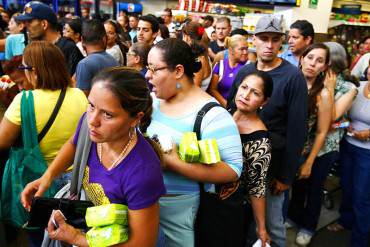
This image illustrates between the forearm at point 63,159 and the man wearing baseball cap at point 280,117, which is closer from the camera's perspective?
the forearm at point 63,159

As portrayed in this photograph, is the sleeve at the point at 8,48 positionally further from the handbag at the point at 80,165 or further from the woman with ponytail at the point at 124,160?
the woman with ponytail at the point at 124,160

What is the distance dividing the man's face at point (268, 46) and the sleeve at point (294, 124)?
223mm

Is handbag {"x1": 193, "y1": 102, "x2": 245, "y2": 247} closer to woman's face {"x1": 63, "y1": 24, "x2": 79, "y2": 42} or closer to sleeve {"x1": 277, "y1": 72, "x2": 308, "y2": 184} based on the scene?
sleeve {"x1": 277, "y1": 72, "x2": 308, "y2": 184}

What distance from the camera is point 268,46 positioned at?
2.12 metres

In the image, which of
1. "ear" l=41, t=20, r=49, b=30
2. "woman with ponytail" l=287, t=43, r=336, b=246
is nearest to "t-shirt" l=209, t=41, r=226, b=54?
"woman with ponytail" l=287, t=43, r=336, b=246

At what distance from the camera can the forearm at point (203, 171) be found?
4.33ft

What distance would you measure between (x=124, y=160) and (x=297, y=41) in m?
2.63

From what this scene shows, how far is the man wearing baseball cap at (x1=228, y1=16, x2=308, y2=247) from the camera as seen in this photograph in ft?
6.53

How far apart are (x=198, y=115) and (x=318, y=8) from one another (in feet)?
14.9

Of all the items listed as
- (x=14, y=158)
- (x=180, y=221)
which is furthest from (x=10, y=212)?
(x=180, y=221)

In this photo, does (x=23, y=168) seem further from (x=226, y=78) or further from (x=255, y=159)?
(x=226, y=78)

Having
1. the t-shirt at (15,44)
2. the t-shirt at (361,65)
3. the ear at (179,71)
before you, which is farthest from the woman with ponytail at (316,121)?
the t-shirt at (15,44)

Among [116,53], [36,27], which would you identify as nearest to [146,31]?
[116,53]

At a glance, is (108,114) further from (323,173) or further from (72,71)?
(72,71)
